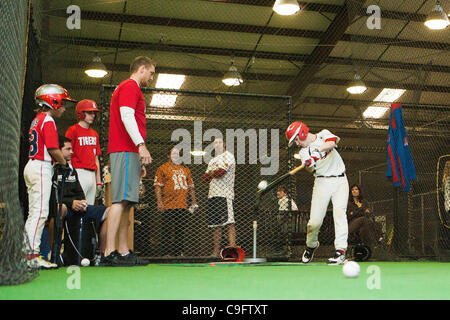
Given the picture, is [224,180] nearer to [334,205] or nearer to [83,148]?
[334,205]

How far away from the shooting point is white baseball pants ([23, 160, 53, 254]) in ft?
12.5

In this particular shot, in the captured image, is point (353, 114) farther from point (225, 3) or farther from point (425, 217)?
point (425, 217)

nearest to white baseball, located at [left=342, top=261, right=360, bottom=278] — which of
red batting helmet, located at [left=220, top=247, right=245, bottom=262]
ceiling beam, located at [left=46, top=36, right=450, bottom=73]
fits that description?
red batting helmet, located at [left=220, top=247, right=245, bottom=262]

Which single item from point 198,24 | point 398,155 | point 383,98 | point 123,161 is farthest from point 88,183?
point 198,24

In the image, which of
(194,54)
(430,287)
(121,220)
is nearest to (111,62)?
(194,54)

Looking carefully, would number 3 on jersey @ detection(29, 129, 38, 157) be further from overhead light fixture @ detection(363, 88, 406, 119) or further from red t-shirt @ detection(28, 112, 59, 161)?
overhead light fixture @ detection(363, 88, 406, 119)

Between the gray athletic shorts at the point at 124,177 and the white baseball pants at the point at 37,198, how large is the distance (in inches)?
19.2

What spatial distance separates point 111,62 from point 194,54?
1.85 metres

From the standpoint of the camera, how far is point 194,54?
11664 millimetres

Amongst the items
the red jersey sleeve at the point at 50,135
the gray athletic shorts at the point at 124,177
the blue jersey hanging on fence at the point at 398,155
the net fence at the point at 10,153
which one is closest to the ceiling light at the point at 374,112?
the blue jersey hanging on fence at the point at 398,155

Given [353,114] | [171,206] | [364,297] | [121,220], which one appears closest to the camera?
[364,297]

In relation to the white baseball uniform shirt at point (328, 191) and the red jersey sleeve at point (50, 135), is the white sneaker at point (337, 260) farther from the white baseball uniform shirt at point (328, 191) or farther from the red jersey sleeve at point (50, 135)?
the red jersey sleeve at point (50, 135)

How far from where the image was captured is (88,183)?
4.93 m

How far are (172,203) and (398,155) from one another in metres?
2.89
